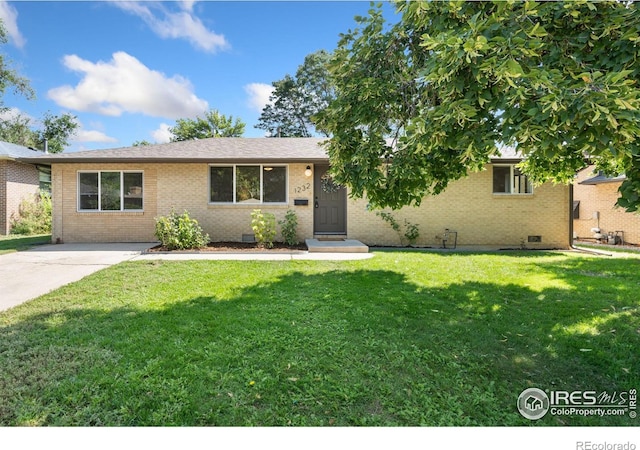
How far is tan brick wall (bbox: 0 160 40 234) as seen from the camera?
540 inches

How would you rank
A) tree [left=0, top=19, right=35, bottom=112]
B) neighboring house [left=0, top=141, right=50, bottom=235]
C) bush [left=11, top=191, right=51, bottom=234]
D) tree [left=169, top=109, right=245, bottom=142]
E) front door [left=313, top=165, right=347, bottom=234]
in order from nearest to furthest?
front door [left=313, top=165, right=347, bottom=234] → neighboring house [left=0, top=141, right=50, bottom=235] → bush [left=11, top=191, right=51, bottom=234] → tree [left=0, top=19, right=35, bottom=112] → tree [left=169, top=109, right=245, bottom=142]

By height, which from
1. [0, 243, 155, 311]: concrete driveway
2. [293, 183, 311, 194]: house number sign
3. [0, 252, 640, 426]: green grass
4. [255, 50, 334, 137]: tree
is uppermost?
[255, 50, 334, 137]: tree

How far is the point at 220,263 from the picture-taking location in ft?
23.9

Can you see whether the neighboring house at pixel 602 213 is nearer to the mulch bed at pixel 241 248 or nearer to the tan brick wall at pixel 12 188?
the mulch bed at pixel 241 248

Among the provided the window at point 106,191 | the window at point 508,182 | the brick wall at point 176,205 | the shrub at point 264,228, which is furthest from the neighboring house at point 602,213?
the window at point 106,191

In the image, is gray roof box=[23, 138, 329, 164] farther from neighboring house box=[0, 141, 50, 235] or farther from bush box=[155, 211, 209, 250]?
neighboring house box=[0, 141, 50, 235]

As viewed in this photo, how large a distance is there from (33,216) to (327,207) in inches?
536

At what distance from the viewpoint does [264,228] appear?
32.0ft

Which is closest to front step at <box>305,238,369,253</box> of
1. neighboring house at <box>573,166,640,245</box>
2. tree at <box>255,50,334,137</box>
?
neighboring house at <box>573,166,640,245</box>

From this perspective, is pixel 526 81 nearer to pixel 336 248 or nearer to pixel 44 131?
pixel 336 248

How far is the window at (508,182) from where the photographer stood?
10.9 meters

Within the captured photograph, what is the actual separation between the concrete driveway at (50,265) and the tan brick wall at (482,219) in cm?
693

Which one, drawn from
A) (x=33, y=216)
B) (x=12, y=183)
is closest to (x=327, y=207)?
(x=33, y=216)

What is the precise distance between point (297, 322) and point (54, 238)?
10.9 m
